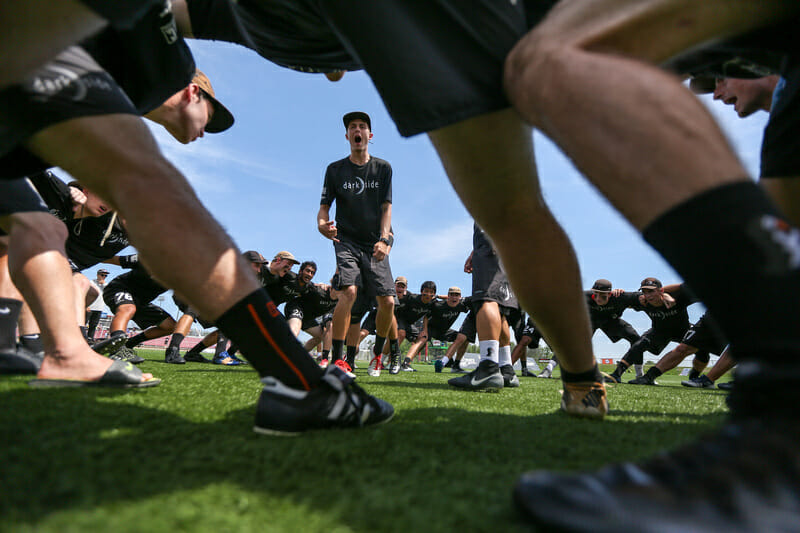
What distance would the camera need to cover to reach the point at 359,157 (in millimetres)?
4828

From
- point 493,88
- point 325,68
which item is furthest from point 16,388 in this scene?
point 493,88

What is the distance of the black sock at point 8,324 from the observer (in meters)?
1.99

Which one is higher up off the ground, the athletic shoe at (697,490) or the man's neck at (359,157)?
the man's neck at (359,157)

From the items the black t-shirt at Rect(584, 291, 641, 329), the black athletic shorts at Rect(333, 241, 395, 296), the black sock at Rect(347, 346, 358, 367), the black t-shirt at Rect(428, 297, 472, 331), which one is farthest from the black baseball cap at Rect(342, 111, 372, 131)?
the black t-shirt at Rect(428, 297, 472, 331)

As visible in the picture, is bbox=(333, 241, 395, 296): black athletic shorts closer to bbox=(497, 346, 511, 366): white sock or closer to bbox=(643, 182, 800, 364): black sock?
bbox=(497, 346, 511, 366): white sock

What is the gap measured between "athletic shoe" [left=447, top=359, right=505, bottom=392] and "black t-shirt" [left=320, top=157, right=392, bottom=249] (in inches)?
85.3

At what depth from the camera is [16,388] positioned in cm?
154

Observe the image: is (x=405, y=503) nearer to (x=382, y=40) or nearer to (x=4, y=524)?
(x=4, y=524)

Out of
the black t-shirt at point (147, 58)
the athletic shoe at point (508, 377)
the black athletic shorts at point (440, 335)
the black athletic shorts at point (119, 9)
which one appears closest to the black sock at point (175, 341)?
the athletic shoe at point (508, 377)

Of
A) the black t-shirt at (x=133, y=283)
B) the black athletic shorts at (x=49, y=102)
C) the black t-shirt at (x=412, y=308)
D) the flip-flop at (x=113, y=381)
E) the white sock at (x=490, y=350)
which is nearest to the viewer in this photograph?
the black athletic shorts at (x=49, y=102)

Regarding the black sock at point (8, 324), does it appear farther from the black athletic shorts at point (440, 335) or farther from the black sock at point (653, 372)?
the black athletic shorts at point (440, 335)

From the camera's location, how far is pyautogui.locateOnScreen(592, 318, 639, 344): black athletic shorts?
29.4 ft

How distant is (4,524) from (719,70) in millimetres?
1643

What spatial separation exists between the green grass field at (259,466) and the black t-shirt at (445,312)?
408 inches
